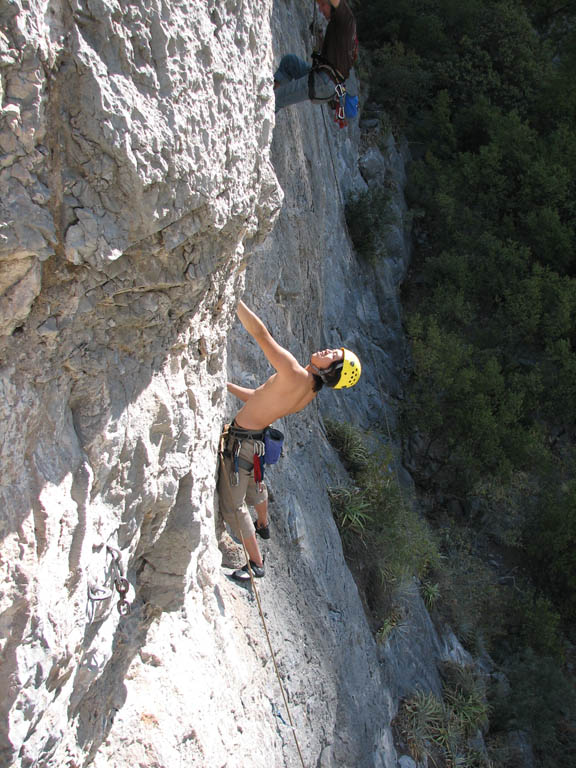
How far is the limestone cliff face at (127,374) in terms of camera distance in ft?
5.52

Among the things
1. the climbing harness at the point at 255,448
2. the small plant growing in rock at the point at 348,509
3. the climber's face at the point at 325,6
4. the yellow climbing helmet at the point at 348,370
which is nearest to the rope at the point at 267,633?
the climbing harness at the point at 255,448

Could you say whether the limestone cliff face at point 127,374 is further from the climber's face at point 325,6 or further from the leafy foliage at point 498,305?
the leafy foliage at point 498,305

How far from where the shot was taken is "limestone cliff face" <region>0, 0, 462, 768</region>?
1.68 m

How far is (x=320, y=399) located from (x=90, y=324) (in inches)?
200

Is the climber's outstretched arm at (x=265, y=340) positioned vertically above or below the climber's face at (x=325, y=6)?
below

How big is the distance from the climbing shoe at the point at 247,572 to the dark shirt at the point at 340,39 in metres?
3.22

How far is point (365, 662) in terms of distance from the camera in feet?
16.8

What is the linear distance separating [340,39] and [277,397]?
253 centimetres

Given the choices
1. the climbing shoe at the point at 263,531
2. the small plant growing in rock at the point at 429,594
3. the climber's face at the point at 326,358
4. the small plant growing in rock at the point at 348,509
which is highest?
the climber's face at the point at 326,358

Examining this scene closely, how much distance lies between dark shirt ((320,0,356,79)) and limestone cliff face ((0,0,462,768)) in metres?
1.81

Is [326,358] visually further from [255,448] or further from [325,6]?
[325,6]

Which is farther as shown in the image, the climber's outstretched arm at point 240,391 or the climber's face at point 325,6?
the climber's face at point 325,6

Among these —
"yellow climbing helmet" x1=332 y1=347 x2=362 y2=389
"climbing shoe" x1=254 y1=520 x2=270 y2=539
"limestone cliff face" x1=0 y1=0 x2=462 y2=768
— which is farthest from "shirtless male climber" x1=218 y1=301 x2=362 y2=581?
"climbing shoe" x1=254 y1=520 x2=270 y2=539

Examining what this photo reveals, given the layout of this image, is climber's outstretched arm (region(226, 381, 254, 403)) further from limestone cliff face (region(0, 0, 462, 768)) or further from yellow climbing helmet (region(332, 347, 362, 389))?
yellow climbing helmet (region(332, 347, 362, 389))
